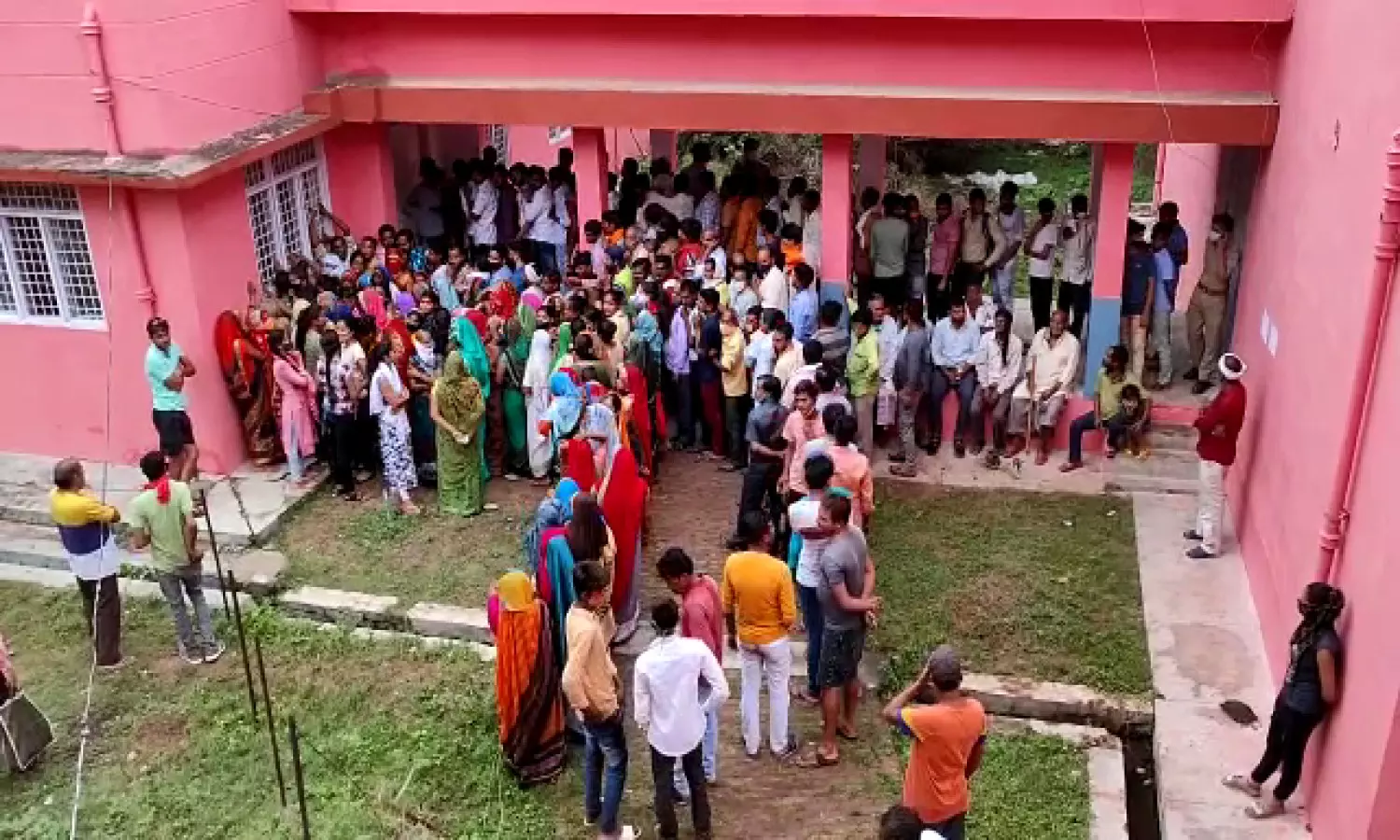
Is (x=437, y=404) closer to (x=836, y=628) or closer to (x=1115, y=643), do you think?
(x=836, y=628)

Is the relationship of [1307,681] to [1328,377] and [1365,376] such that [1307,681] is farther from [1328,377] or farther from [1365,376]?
[1328,377]

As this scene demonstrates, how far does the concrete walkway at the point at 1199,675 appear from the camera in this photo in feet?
21.6

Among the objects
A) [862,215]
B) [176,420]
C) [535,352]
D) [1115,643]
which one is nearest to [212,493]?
[176,420]

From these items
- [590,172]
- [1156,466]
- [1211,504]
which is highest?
[590,172]

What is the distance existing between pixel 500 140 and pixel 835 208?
6.99 meters

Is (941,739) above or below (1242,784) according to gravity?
above

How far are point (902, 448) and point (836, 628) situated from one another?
4.13 m

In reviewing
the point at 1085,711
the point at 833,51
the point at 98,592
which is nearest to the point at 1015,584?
the point at 1085,711

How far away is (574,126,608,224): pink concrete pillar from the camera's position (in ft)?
37.7

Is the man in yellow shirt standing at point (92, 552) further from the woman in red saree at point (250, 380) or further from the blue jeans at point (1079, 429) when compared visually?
the blue jeans at point (1079, 429)

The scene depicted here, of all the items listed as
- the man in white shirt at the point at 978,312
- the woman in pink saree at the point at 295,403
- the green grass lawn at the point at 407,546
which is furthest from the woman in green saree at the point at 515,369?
the man in white shirt at the point at 978,312

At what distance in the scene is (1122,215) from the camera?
10266mm

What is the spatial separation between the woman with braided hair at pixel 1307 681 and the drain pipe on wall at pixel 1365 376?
26 cm

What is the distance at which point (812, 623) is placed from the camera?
7164 millimetres
